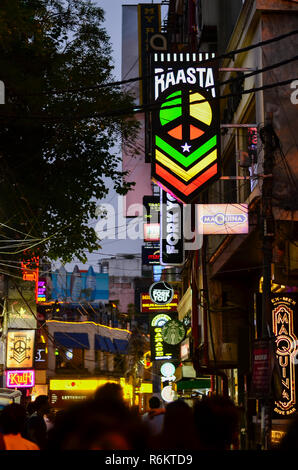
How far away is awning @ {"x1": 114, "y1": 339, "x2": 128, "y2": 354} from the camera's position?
68519mm

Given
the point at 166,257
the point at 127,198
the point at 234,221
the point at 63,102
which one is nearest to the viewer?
the point at 234,221

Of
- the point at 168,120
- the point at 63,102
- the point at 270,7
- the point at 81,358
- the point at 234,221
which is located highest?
the point at 270,7

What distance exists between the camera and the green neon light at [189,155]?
18.0 metres

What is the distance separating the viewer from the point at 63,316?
6284cm

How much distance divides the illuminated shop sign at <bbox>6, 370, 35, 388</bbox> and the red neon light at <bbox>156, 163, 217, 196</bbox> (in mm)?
16747

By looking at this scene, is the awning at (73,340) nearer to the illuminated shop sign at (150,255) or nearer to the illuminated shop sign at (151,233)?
the illuminated shop sign at (150,255)

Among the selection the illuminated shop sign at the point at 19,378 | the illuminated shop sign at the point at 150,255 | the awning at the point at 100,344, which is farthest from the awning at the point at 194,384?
the awning at the point at 100,344

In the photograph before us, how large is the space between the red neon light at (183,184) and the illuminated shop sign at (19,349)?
52.2ft

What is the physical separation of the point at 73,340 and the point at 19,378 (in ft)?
85.5

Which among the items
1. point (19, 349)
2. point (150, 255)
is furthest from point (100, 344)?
point (19, 349)

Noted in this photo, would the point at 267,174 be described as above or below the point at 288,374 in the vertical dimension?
above

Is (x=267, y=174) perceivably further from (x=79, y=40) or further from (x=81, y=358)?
(x=81, y=358)
